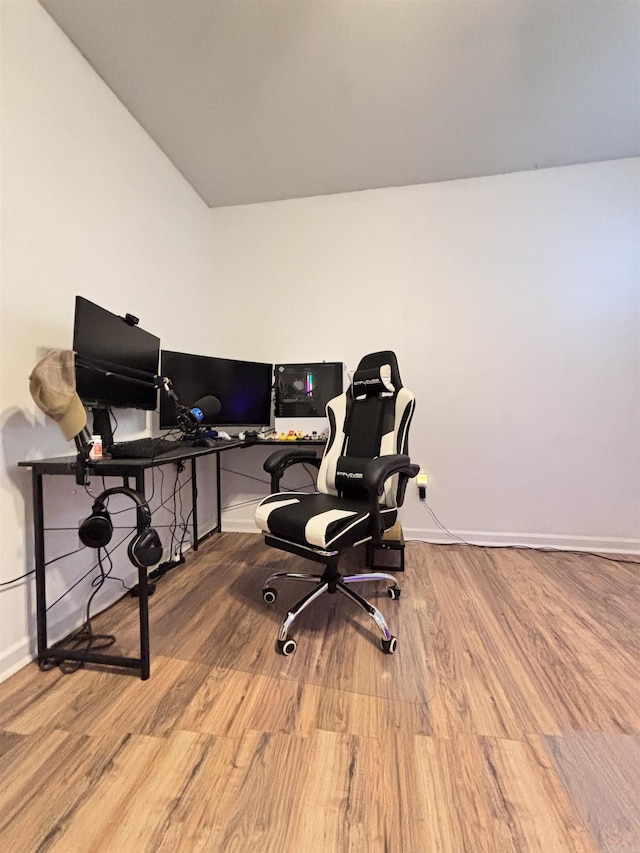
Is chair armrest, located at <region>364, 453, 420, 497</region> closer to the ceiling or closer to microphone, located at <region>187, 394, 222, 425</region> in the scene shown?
microphone, located at <region>187, 394, 222, 425</region>

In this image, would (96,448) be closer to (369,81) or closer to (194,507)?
(194,507)

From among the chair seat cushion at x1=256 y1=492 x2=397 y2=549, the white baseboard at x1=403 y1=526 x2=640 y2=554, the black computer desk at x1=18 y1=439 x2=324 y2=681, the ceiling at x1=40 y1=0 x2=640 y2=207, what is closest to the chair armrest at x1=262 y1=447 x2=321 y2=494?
the chair seat cushion at x1=256 y1=492 x2=397 y2=549

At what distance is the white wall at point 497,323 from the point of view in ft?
7.89

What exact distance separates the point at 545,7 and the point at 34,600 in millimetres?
3157

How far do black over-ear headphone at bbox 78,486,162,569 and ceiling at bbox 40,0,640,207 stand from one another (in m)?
1.96

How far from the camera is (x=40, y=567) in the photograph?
131 cm

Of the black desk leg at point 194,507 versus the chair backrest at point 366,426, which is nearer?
the chair backrest at point 366,426

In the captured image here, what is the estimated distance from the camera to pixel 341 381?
2604mm

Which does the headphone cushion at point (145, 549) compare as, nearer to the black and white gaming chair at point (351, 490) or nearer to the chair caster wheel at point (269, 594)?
the black and white gaming chair at point (351, 490)

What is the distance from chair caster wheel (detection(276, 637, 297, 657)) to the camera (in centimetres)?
138

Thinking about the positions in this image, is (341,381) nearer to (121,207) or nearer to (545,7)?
(121,207)

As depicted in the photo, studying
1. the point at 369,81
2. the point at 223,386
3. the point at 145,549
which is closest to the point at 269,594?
the point at 145,549

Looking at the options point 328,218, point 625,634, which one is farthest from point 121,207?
point 625,634

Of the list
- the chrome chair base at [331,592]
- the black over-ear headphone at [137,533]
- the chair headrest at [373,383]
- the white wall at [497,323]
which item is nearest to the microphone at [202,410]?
the black over-ear headphone at [137,533]
